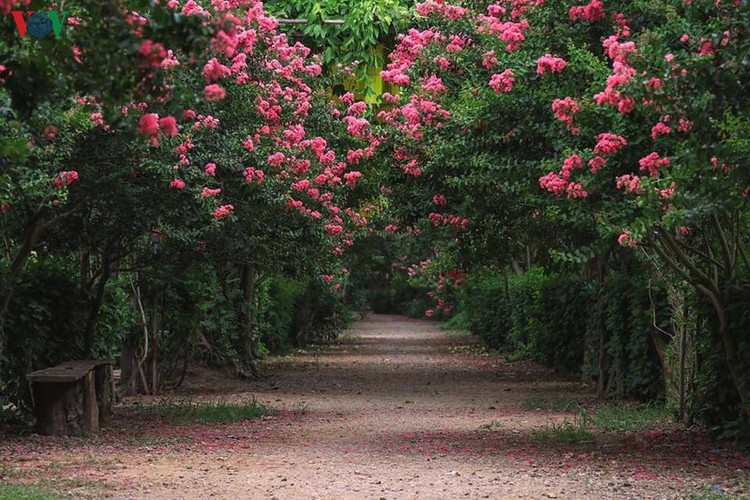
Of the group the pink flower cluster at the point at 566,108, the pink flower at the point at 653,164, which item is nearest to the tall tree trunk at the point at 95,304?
the pink flower cluster at the point at 566,108

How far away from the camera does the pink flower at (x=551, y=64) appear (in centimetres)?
1036

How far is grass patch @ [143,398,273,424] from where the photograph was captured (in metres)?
14.2

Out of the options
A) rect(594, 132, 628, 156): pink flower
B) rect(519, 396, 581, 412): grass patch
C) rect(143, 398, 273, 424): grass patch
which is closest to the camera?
rect(594, 132, 628, 156): pink flower

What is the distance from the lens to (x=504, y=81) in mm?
11438

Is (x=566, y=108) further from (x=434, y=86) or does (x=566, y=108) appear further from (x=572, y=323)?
(x=572, y=323)

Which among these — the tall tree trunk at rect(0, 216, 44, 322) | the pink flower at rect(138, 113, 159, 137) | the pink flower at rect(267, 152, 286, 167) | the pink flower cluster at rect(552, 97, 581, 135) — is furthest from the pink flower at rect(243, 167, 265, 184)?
the pink flower at rect(138, 113, 159, 137)

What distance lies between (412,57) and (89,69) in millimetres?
10122

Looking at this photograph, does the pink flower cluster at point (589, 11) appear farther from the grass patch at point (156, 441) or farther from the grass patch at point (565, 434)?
the grass patch at point (156, 441)

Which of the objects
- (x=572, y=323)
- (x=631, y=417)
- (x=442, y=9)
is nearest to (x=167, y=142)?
(x=442, y=9)

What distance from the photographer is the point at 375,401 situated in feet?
58.0

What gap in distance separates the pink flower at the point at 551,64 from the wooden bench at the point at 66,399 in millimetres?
5546

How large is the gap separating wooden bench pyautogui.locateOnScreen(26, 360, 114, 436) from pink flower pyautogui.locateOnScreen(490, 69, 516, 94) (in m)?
5.22

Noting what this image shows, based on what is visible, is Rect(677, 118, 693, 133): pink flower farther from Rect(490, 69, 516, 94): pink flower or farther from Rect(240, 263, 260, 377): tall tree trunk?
Rect(240, 263, 260, 377): tall tree trunk

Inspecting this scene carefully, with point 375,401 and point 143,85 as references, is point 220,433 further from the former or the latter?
point 143,85
